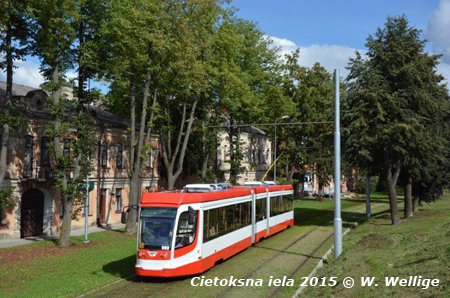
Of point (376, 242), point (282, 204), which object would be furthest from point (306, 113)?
point (376, 242)

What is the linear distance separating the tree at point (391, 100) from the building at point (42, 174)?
55.6 feet

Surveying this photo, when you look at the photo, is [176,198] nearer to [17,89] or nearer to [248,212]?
[248,212]

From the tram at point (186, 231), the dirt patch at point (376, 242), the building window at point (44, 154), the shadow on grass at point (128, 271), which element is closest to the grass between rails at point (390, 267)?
the dirt patch at point (376, 242)

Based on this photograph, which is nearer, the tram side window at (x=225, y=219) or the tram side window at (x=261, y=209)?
the tram side window at (x=225, y=219)

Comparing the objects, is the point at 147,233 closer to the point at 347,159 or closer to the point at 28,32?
the point at 28,32

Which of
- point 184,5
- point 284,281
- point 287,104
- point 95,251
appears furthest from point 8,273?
point 287,104

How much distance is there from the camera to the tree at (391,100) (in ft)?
91.1

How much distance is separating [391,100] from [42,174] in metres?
21.2

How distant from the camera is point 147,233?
15.2 m

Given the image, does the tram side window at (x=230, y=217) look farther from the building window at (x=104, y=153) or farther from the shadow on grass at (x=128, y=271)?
the building window at (x=104, y=153)

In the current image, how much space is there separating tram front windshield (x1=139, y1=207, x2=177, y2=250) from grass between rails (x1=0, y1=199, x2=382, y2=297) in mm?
1949

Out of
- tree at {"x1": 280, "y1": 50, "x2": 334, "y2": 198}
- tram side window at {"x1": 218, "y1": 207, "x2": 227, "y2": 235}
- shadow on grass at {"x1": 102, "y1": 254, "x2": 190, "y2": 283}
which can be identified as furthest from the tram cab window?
tree at {"x1": 280, "y1": 50, "x2": 334, "y2": 198}

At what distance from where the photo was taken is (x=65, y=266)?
1811 centimetres

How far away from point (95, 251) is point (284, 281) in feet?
34.0
